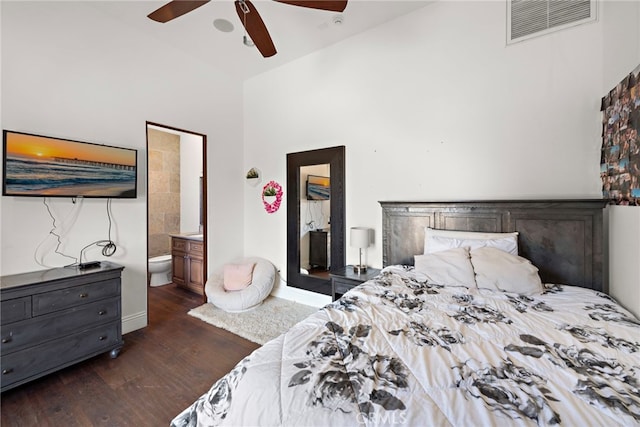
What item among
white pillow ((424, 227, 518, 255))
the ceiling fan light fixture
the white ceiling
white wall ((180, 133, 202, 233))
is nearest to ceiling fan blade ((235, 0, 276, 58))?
the ceiling fan light fixture

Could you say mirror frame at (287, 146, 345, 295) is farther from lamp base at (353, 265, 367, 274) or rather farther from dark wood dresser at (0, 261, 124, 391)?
dark wood dresser at (0, 261, 124, 391)

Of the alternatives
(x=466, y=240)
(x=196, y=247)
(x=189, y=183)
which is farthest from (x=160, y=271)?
(x=466, y=240)

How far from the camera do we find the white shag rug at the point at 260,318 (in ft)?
8.99

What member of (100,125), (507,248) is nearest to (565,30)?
(507,248)

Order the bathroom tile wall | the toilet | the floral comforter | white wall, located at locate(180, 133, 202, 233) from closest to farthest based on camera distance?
1. the floral comforter
2. the toilet
3. the bathroom tile wall
4. white wall, located at locate(180, 133, 202, 233)

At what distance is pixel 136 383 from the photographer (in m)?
1.96

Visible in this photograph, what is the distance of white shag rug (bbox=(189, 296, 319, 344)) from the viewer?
2.74 meters

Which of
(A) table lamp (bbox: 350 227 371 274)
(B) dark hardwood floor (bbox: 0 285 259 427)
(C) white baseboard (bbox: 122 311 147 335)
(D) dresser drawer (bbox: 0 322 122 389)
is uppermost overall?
(A) table lamp (bbox: 350 227 371 274)

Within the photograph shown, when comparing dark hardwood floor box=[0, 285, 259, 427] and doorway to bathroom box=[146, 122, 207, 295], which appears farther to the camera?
doorway to bathroom box=[146, 122, 207, 295]

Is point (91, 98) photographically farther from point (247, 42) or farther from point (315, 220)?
point (315, 220)

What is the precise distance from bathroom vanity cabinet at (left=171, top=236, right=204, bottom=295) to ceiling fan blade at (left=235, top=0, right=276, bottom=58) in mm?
2740

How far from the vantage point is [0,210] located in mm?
2025

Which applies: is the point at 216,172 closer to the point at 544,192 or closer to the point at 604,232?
the point at 544,192

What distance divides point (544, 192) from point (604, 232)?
465mm
